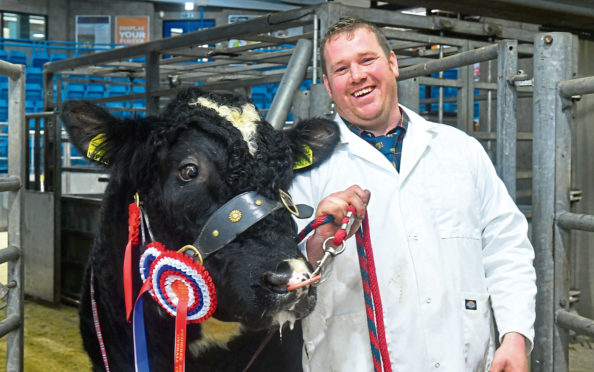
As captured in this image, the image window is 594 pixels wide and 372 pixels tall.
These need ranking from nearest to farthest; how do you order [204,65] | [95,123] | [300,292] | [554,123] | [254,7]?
[300,292] < [95,123] < [554,123] < [204,65] < [254,7]

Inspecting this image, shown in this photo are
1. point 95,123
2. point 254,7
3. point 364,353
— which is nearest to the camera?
point 364,353

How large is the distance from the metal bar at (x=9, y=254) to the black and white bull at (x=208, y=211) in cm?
55

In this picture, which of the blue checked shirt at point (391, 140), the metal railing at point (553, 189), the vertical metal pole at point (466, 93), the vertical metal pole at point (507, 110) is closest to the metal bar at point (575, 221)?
the metal railing at point (553, 189)

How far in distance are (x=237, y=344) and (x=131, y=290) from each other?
36 cm

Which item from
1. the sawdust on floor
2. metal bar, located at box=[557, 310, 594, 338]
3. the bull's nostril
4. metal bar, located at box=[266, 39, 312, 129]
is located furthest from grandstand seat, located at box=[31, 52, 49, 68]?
the bull's nostril

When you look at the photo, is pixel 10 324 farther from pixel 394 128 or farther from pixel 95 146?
pixel 394 128

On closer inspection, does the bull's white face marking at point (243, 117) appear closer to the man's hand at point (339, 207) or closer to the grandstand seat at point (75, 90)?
the man's hand at point (339, 207)

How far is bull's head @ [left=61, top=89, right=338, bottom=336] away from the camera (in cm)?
151

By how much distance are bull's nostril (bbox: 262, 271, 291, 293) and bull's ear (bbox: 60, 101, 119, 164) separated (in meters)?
0.72

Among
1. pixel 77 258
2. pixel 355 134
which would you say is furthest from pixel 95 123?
pixel 77 258

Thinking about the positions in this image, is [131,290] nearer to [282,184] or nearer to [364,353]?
[282,184]

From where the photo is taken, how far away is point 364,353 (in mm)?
1715

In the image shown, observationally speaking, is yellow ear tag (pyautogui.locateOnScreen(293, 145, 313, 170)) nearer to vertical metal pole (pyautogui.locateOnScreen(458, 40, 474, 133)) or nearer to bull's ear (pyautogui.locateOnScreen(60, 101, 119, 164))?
bull's ear (pyautogui.locateOnScreen(60, 101, 119, 164))

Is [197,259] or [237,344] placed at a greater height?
[197,259]
